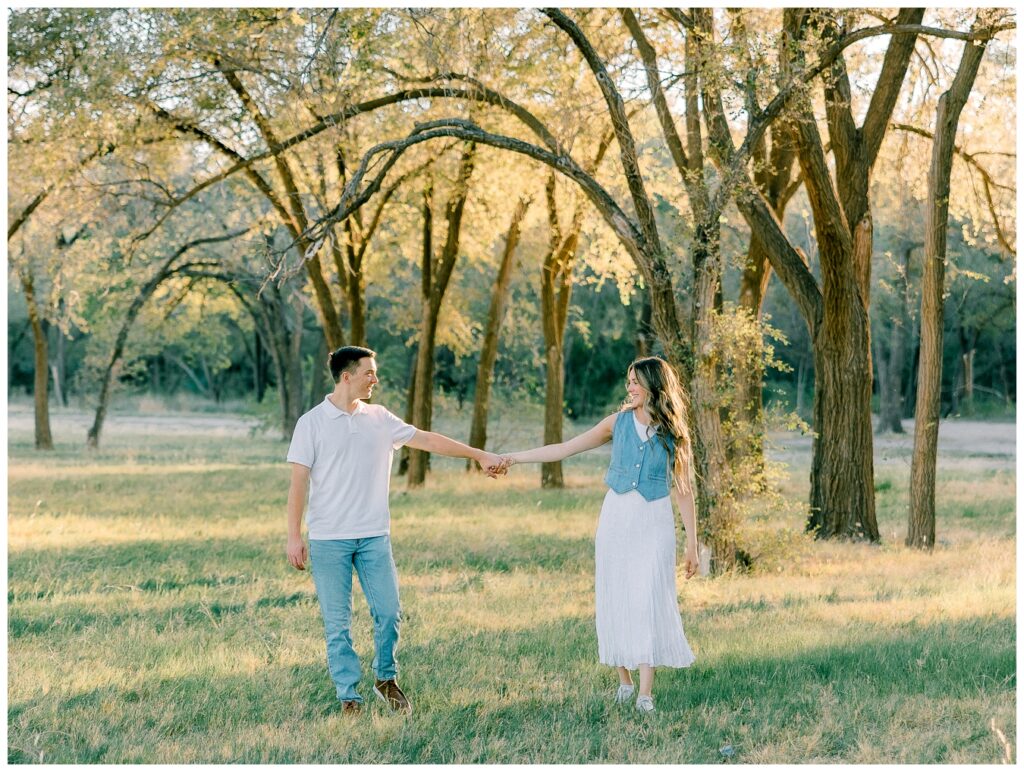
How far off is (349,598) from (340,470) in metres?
0.73

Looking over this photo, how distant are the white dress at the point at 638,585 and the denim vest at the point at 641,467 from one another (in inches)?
2.0

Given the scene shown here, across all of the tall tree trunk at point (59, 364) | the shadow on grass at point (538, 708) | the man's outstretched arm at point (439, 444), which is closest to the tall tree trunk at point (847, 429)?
the shadow on grass at point (538, 708)

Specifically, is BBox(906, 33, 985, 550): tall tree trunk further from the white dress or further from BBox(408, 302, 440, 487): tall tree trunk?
BBox(408, 302, 440, 487): tall tree trunk

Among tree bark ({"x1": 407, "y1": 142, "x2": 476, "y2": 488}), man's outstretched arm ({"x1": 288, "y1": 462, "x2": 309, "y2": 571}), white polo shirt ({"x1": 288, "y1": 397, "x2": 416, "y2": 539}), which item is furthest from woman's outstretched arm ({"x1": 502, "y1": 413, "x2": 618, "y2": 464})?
tree bark ({"x1": 407, "y1": 142, "x2": 476, "y2": 488})

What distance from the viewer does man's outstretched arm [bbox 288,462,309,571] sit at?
20.7 ft

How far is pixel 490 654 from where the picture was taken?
25.6 feet

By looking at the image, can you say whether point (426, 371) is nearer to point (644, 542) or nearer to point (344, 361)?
point (344, 361)

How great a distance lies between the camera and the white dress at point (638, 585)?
6.50 meters

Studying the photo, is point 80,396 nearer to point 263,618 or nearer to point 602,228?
point 602,228

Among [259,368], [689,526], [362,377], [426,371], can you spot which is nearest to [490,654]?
[689,526]

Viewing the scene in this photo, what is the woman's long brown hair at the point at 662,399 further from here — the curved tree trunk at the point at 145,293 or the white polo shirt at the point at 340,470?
the curved tree trunk at the point at 145,293

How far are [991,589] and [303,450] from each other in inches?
274

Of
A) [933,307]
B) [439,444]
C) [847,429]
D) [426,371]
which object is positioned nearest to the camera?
[439,444]

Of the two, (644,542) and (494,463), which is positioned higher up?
(494,463)
